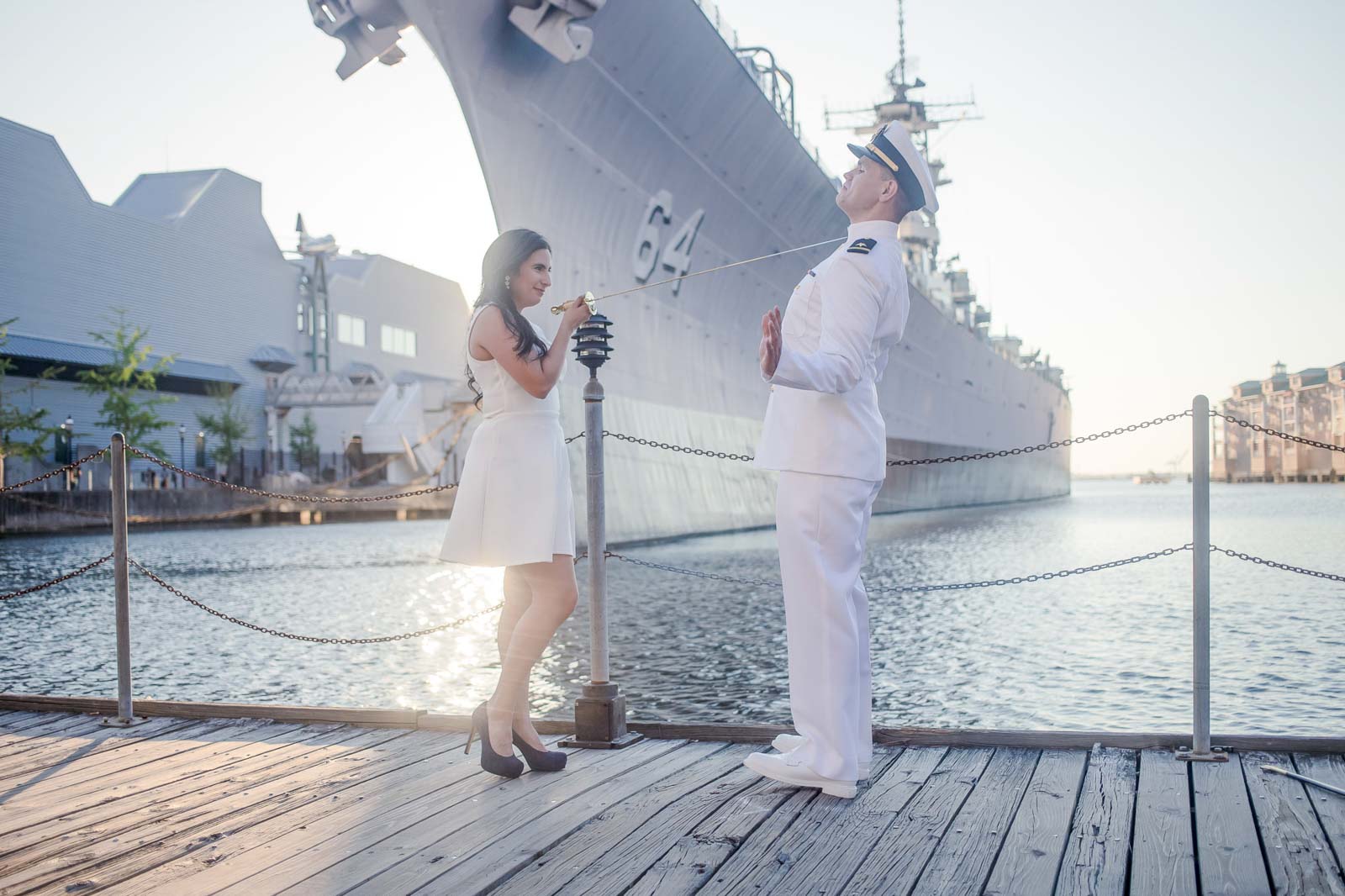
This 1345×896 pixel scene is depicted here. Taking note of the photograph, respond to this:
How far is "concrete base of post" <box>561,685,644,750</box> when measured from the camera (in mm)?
3799

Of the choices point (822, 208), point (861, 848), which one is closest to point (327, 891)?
point (861, 848)

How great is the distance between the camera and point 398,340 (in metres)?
55.1

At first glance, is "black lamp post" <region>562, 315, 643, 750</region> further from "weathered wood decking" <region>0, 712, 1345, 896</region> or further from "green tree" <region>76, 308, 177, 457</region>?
"green tree" <region>76, 308, 177, 457</region>

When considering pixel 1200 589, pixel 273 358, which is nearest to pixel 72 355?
pixel 273 358

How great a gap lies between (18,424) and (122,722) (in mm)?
32968

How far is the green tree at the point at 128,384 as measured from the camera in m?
35.9

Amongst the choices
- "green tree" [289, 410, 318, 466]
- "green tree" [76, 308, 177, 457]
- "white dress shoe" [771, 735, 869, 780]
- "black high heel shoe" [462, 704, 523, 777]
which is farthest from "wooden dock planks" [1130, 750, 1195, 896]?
"green tree" [289, 410, 318, 466]

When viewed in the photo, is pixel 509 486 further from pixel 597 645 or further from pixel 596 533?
pixel 597 645

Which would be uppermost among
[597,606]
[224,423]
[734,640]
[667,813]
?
[224,423]

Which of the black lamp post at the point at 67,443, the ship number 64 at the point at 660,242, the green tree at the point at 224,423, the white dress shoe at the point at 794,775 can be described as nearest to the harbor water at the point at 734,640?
the white dress shoe at the point at 794,775

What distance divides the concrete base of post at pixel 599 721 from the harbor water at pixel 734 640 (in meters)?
1.73

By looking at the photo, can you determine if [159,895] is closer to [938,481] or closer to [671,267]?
[671,267]

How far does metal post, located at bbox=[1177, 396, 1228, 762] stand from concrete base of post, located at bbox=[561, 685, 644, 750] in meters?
1.83

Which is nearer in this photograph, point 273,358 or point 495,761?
point 495,761
